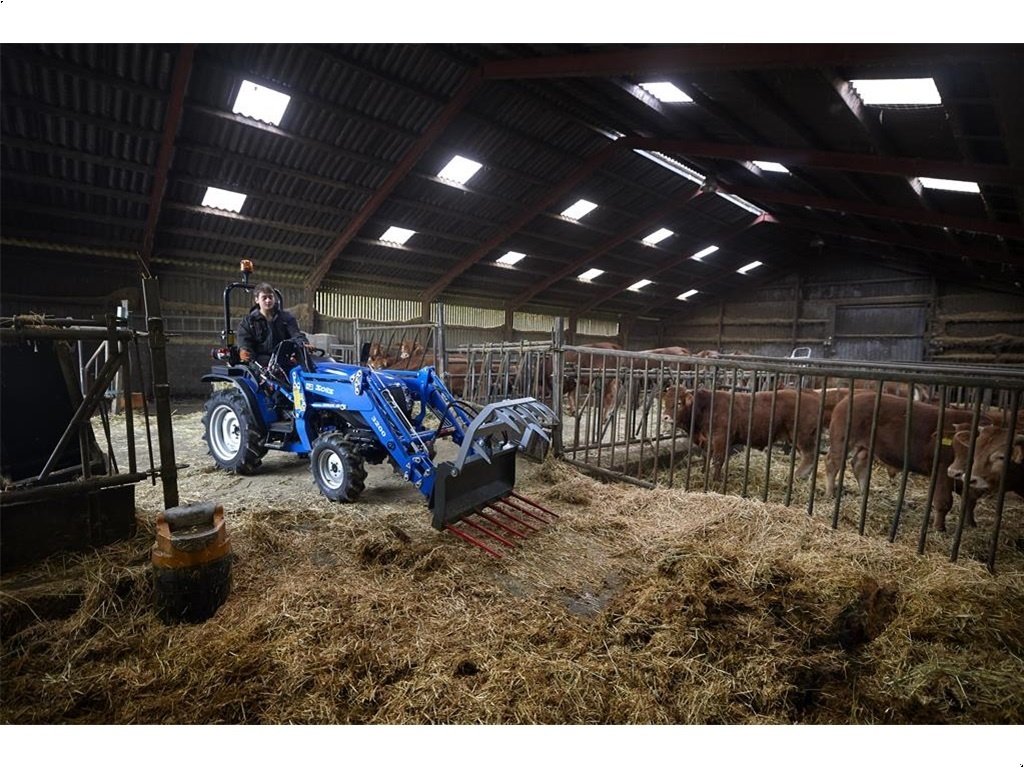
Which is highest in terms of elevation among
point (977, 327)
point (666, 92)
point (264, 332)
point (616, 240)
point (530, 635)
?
point (666, 92)

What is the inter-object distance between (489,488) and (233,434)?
337 cm

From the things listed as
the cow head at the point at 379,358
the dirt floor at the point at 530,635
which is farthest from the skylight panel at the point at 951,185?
the cow head at the point at 379,358

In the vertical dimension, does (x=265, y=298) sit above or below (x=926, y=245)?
below

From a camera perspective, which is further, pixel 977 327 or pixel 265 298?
pixel 977 327

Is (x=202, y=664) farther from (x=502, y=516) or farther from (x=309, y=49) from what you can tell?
(x=309, y=49)

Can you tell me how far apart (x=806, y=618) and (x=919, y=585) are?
0.90 meters

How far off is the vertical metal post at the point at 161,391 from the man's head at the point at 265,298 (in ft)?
6.97

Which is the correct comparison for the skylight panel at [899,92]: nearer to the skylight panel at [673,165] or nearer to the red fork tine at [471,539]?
the skylight panel at [673,165]

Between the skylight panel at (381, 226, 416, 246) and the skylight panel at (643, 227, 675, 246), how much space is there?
847cm

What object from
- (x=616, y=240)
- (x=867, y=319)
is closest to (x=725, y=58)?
(x=616, y=240)

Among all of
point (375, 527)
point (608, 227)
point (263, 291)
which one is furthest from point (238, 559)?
point (608, 227)

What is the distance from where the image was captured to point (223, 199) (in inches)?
413

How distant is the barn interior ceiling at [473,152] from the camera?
6.22 metres

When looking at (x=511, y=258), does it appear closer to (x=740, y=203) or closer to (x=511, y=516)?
(x=740, y=203)
